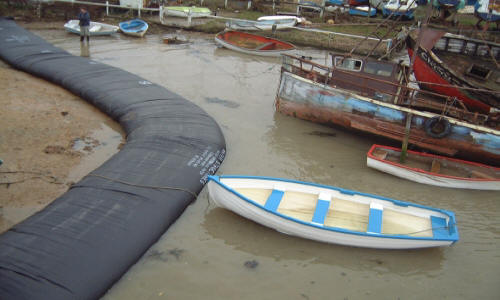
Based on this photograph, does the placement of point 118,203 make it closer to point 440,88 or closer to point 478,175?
point 478,175

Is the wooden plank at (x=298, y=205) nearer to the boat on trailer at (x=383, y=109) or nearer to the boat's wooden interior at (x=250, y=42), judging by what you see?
the boat on trailer at (x=383, y=109)

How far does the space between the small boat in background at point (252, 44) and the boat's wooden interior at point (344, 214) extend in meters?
14.6

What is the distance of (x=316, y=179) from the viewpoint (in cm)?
1085

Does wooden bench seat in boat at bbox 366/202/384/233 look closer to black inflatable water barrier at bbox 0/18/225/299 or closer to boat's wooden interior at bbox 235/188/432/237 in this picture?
boat's wooden interior at bbox 235/188/432/237

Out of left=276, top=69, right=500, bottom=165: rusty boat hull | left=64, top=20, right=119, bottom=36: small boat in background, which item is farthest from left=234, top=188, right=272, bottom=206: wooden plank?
left=64, top=20, right=119, bottom=36: small boat in background

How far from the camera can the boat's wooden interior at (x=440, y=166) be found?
1120 cm

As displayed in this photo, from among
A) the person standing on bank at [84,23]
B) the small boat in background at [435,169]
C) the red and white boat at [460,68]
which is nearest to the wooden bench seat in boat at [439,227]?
the small boat in background at [435,169]

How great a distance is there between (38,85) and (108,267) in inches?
412

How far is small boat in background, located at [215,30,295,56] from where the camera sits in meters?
22.5

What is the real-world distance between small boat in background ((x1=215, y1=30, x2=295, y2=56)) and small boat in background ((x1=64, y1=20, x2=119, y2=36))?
21.1ft

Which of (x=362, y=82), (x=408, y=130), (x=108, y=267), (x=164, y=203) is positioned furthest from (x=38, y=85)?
(x=408, y=130)

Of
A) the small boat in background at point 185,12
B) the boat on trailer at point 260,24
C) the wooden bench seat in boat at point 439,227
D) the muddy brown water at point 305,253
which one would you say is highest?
the small boat in background at point 185,12

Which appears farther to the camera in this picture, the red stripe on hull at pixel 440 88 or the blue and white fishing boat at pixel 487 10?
the blue and white fishing boat at pixel 487 10

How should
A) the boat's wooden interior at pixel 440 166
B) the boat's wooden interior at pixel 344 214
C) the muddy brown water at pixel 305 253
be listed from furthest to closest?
the boat's wooden interior at pixel 440 166 → the boat's wooden interior at pixel 344 214 → the muddy brown water at pixel 305 253
